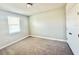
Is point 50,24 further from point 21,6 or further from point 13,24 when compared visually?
point 21,6

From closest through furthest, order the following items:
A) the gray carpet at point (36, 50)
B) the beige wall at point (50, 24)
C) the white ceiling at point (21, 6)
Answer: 1. the white ceiling at point (21, 6)
2. the gray carpet at point (36, 50)
3. the beige wall at point (50, 24)

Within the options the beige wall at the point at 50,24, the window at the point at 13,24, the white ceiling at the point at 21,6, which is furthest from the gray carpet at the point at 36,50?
the white ceiling at the point at 21,6

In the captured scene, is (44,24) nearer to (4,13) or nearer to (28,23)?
(28,23)

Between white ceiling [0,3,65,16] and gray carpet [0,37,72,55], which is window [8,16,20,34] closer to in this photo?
white ceiling [0,3,65,16]

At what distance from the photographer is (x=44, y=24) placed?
547 centimetres

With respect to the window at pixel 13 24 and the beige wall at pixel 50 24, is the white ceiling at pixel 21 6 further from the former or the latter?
the beige wall at pixel 50 24

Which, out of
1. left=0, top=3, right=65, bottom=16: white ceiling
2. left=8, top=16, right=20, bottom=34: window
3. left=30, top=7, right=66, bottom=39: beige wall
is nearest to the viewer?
left=0, top=3, right=65, bottom=16: white ceiling

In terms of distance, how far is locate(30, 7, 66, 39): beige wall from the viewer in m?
4.66

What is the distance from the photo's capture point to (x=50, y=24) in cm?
515

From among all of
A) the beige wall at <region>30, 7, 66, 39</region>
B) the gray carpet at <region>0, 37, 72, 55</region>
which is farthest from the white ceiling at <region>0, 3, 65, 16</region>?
the gray carpet at <region>0, 37, 72, 55</region>

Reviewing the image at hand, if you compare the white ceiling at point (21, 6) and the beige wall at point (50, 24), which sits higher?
the white ceiling at point (21, 6)

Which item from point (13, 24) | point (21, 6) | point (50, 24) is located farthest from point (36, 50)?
point (50, 24)

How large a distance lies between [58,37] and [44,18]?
167 cm

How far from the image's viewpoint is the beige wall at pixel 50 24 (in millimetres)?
4660
